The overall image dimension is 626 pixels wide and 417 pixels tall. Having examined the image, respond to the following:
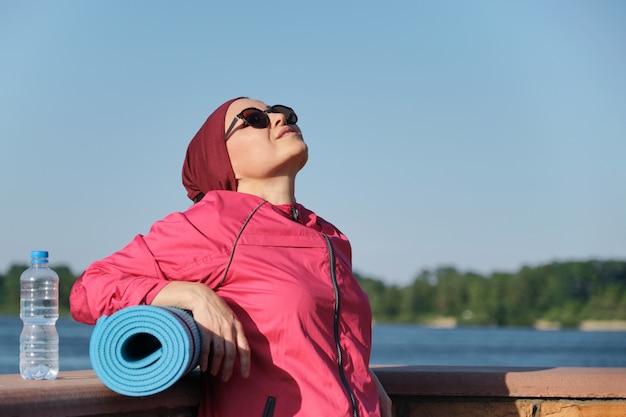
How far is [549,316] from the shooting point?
4333 inches

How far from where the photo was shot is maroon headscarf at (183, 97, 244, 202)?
3.36 meters

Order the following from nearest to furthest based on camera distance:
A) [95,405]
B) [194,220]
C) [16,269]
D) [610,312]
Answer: [95,405]
[194,220]
[16,269]
[610,312]

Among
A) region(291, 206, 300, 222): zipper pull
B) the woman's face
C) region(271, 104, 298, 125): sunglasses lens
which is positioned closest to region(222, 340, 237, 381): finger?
region(291, 206, 300, 222): zipper pull

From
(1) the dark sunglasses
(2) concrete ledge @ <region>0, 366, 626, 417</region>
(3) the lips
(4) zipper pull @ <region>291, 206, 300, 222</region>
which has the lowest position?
(2) concrete ledge @ <region>0, 366, 626, 417</region>

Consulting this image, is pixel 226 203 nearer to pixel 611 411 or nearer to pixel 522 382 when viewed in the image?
pixel 522 382

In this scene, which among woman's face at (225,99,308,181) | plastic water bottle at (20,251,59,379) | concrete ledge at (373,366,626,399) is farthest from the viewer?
concrete ledge at (373,366,626,399)

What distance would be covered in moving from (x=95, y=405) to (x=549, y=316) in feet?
364

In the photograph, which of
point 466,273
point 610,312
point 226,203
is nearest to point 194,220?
point 226,203

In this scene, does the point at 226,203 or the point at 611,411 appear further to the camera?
the point at 611,411

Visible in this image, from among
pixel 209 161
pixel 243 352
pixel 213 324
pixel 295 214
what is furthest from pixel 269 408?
pixel 209 161

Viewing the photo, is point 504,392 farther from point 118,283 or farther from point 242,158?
point 118,283

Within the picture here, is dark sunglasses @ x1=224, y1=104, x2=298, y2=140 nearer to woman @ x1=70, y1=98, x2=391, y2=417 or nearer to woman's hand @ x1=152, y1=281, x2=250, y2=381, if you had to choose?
woman @ x1=70, y1=98, x2=391, y2=417

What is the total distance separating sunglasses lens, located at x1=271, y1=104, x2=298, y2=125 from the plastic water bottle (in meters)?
0.91

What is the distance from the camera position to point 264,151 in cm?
333
